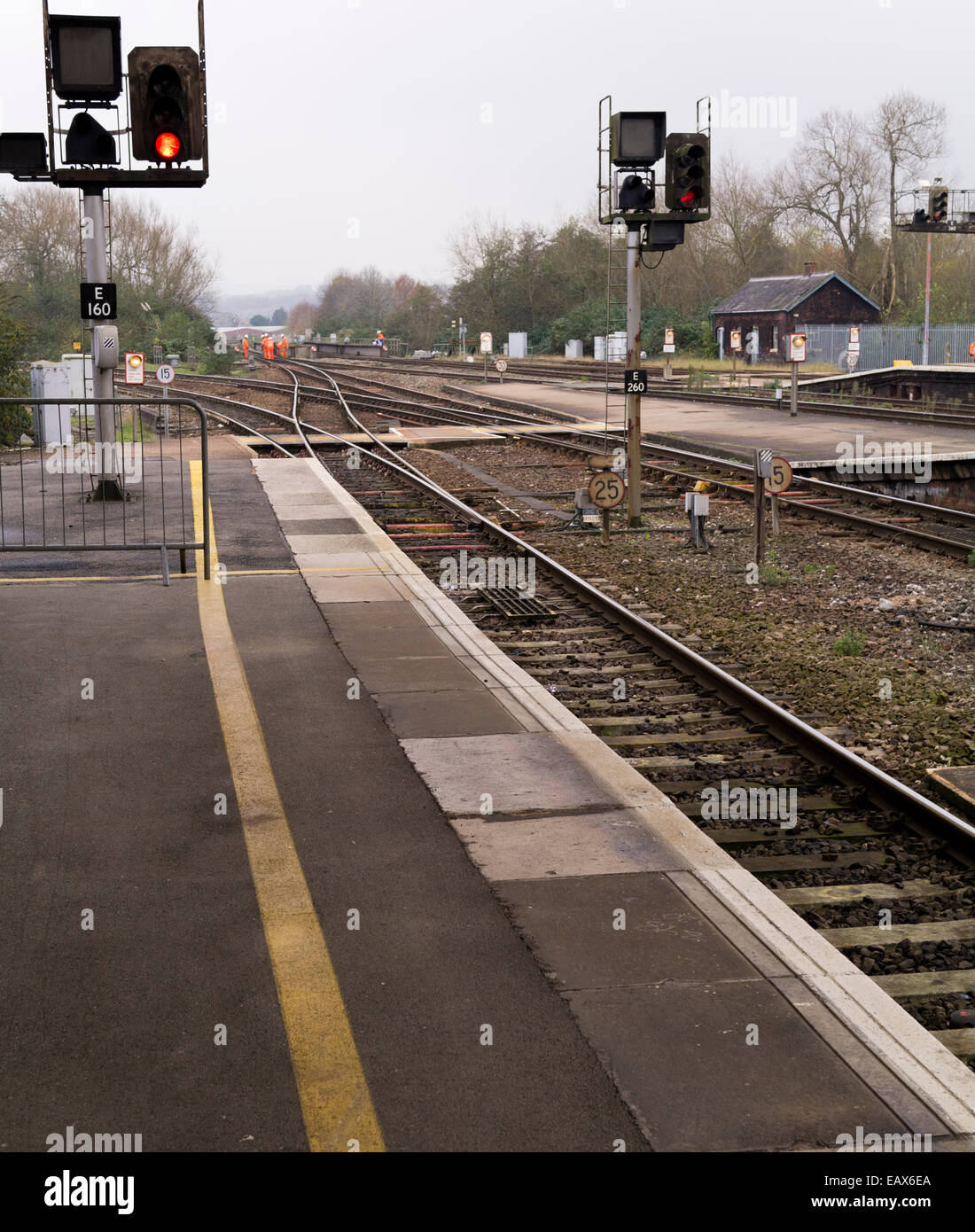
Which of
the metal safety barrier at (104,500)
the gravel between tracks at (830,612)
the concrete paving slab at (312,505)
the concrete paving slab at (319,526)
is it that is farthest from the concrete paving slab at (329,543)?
the gravel between tracks at (830,612)

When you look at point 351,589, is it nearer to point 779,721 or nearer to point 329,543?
point 329,543

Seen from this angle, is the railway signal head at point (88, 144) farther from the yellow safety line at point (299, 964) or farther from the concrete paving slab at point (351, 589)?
the yellow safety line at point (299, 964)

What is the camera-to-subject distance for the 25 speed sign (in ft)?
49.8

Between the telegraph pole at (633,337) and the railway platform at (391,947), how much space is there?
23.8 feet

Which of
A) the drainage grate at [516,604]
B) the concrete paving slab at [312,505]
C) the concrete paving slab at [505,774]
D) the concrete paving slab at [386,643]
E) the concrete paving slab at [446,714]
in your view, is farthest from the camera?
the concrete paving slab at [312,505]

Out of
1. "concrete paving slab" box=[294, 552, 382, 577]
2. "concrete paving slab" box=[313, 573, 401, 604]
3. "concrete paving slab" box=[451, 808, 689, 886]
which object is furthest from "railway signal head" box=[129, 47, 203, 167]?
"concrete paving slab" box=[451, 808, 689, 886]

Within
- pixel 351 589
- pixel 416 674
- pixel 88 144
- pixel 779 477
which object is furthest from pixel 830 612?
pixel 88 144

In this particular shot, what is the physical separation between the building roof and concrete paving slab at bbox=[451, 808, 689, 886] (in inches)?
2280

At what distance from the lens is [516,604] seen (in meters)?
11.8

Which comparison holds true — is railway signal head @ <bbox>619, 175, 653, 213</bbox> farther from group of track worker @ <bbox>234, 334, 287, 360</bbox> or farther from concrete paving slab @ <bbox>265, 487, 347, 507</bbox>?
group of track worker @ <bbox>234, 334, 287, 360</bbox>

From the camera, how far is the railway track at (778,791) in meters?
5.47

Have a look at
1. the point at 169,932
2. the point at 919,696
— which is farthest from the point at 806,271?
the point at 169,932

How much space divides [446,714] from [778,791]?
2.03 metres
